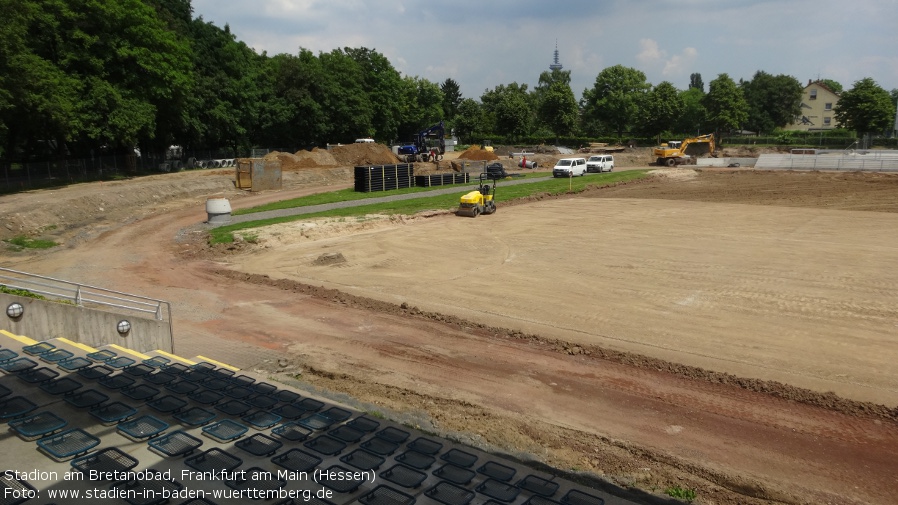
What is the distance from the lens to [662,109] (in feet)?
303

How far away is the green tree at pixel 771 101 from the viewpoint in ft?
337

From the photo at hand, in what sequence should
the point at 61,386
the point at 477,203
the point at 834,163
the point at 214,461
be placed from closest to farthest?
1. the point at 214,461
2. the point at 61,386
3. the point at 477,203
4. the point at 834,163

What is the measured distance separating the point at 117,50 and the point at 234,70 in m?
19.3

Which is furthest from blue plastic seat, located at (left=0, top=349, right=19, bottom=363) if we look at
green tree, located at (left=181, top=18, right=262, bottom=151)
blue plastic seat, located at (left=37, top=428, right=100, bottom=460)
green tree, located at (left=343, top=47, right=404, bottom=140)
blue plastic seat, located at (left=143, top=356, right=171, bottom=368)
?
green tree, located at (left=343, top=47, right=404, bottom=140)

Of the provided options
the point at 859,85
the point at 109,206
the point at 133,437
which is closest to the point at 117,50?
the point at 109,206

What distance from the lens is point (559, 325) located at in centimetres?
1589

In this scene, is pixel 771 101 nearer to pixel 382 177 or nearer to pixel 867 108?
pixel 867 108

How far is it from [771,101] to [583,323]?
4196 inches

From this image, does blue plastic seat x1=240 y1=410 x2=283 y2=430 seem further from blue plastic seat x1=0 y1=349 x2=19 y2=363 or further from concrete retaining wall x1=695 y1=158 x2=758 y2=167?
concrete retaining wall x1=695 y1=158 x2=758 y2=167

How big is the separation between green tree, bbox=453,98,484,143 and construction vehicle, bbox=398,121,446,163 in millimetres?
47719

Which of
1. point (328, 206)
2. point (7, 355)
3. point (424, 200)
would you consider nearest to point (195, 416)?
point (7, 355)

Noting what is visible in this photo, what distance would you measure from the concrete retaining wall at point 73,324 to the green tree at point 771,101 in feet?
356

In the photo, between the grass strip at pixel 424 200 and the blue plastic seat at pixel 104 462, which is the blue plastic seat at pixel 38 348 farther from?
the grass strip at pixel 424 200

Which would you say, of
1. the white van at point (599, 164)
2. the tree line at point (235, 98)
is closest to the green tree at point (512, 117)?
the tree line at point (235, 98)
